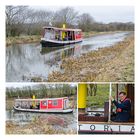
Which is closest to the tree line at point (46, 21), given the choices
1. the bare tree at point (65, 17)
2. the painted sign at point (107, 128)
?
the bare tree at point (65, 17)

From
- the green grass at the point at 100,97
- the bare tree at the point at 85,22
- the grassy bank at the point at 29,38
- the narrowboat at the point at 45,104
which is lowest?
the narrowboat at the point at 45,104

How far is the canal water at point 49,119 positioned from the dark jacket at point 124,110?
0.80 ft

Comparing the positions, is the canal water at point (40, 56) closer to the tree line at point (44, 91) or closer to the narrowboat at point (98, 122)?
the tree line at point (44, 91)

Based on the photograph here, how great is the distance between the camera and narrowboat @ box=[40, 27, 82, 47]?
91.8 inches

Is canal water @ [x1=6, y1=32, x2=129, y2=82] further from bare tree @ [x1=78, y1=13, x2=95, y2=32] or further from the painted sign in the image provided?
the painted sign

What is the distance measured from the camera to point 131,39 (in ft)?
7.59

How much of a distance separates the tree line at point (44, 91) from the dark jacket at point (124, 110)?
0.88ft

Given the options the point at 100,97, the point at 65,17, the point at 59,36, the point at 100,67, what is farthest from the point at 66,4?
the point at 100,97

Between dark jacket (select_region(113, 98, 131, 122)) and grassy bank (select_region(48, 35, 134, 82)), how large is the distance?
0.13 metres

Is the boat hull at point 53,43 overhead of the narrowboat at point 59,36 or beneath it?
beneath

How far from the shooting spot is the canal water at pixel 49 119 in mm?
2307

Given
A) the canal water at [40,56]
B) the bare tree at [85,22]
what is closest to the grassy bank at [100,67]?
the canal water at [40,56]
